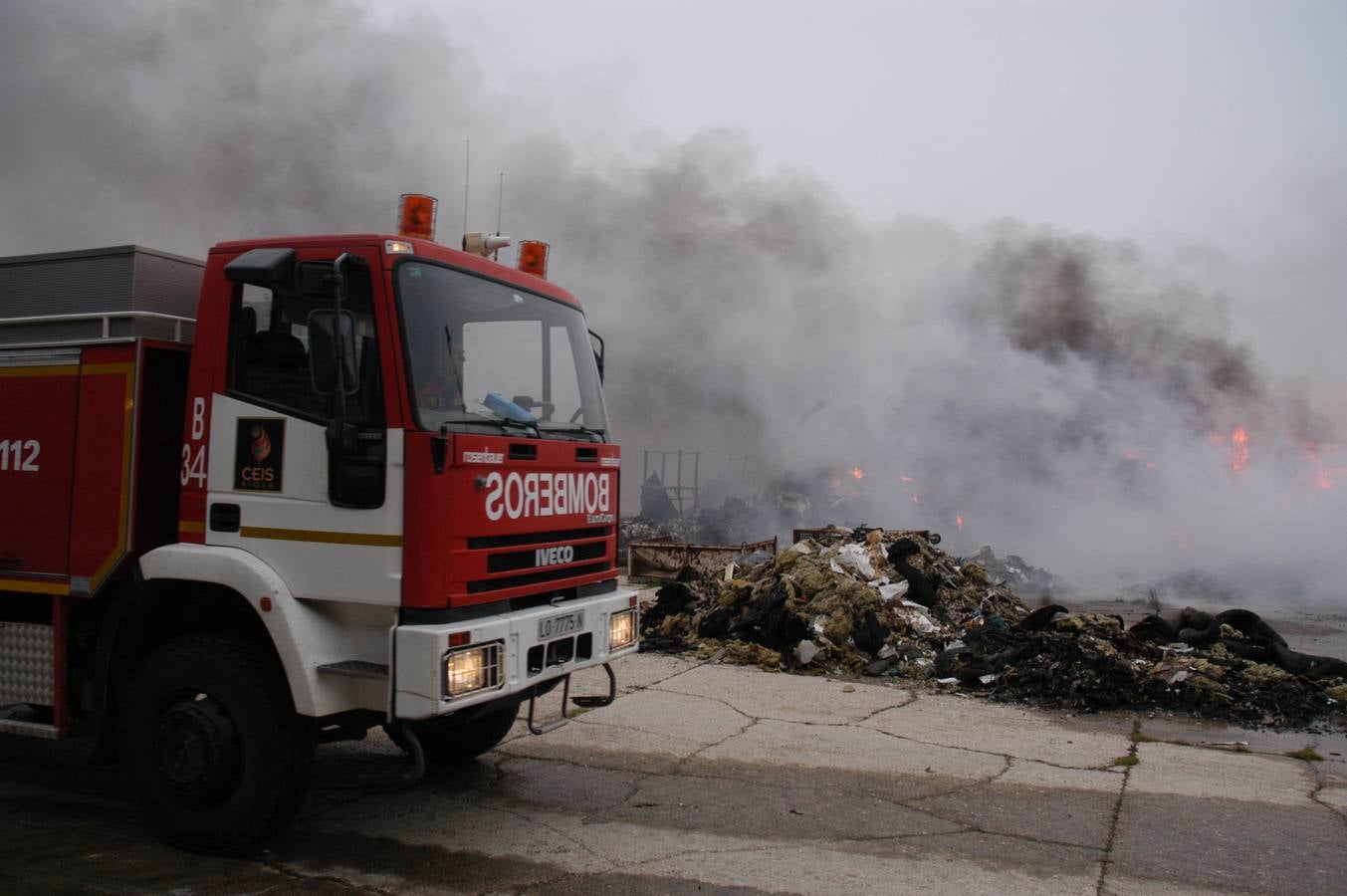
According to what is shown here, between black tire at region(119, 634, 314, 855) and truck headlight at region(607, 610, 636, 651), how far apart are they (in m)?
1.40

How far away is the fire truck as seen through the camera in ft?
12.5

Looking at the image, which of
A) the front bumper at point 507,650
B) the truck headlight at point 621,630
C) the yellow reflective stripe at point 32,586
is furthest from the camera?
the truck headlight at point 621,630

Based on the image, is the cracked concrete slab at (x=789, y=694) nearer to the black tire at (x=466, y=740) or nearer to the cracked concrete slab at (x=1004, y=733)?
the cracked concrete slab at (x=1004, y=733)

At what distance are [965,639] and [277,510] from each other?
20.5 feet

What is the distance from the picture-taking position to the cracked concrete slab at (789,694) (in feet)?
22.5

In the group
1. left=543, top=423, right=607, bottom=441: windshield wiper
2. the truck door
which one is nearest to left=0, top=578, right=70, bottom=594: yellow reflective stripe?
the truck door

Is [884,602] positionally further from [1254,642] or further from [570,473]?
[570,473]

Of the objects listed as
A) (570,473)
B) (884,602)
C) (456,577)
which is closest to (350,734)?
(456,577)

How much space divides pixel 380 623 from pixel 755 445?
2076cm

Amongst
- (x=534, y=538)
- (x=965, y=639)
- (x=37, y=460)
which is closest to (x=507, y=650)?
(x=534, y=538)

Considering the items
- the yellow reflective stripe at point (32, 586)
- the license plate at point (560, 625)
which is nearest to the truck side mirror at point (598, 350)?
the license plate at point (560, 625)

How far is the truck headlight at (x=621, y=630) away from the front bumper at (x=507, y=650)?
3 cm

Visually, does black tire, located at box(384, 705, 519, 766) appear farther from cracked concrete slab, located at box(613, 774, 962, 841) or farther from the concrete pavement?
cracked concrete slab, located at box(613, 774, 962, 841)

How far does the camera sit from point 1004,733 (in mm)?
6430
